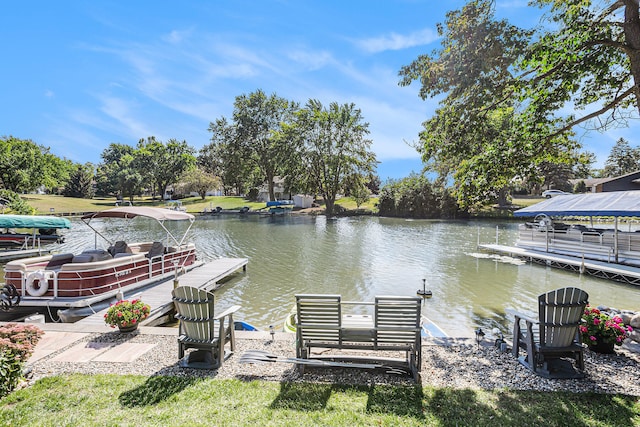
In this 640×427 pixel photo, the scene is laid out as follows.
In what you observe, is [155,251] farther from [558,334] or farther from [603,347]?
[603,347]

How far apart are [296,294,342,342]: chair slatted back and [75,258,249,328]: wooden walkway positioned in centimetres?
535

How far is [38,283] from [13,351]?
18.7 ft

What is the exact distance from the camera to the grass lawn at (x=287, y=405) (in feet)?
12.4

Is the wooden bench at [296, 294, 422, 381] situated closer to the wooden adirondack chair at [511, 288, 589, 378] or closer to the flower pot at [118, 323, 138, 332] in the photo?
the wooden adirondack chair at [511, 288, 589, 378]


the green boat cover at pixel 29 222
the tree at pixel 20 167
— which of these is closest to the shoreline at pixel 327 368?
the green boat cover at pixel 29 222

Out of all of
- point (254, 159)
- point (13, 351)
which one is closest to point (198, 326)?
point (13, 351)

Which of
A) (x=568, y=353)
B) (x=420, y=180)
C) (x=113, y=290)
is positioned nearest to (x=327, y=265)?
(x=113, y=290)

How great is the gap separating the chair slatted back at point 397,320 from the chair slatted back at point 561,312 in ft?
5.99

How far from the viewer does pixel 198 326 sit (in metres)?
5.16

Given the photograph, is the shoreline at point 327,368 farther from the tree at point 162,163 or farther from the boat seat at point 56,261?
the tree at point 162,163

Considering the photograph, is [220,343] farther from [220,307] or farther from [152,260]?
[152,260]

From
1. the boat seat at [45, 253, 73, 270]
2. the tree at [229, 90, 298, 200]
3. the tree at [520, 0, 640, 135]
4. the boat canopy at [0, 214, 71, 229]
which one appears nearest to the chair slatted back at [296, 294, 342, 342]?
the tree at [520, 0, 640, 135]

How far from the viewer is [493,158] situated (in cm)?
824

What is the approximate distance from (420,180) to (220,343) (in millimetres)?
48210
